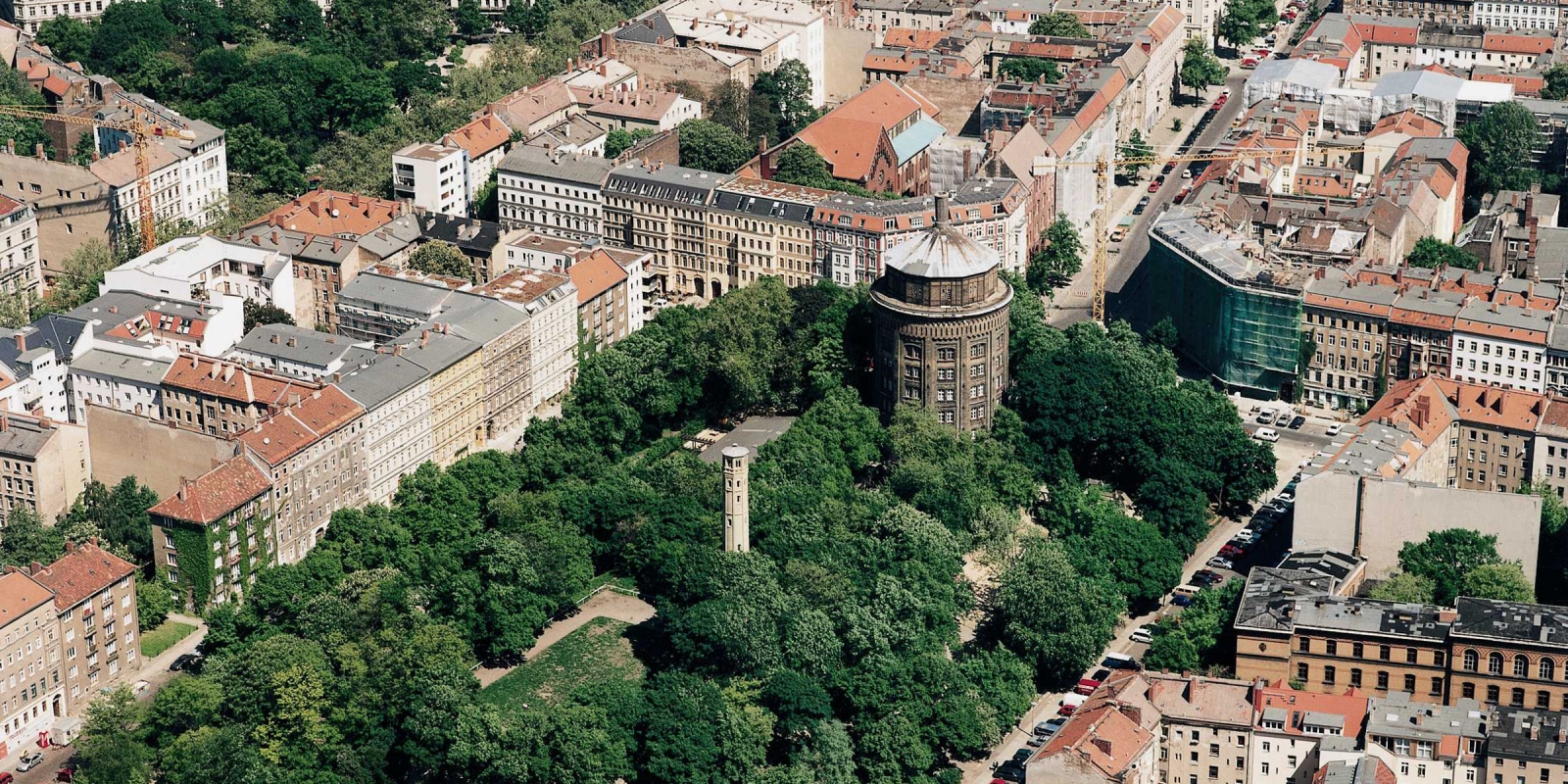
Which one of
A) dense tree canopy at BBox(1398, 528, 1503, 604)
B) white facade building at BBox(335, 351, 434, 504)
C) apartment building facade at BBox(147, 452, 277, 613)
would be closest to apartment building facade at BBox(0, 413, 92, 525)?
apartment building facade at BBox(147, 452, 277, 613)

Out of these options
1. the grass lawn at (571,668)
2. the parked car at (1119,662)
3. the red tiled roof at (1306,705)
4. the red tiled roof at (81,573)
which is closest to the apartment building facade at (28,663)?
the red tiled roof at (81,573)

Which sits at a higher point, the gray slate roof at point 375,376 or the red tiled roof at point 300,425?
the gray slate roof at point 375,376

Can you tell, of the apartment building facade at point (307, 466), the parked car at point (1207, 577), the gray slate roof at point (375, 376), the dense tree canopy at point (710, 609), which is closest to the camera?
the dense tree canopy at point (710, 609)

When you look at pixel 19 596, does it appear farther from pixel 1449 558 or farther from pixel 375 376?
pixel 1449 558

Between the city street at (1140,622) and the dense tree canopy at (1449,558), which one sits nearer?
the city street at (1140,622)

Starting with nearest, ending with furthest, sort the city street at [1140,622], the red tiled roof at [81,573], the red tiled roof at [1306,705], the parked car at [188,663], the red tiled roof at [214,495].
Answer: the red tiled roof at [1306,705] → the city street at [1140,622] → the red tiled roof at [81,573] → the parked car at [188,663] → the red tiled roof at [214,495]

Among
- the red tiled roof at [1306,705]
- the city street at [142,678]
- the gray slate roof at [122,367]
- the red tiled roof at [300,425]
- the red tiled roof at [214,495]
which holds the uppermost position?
the gray slate roof at [122,367]

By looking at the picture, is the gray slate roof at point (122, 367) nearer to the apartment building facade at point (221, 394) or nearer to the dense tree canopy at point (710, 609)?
the apartment building facade at point (221, 394)

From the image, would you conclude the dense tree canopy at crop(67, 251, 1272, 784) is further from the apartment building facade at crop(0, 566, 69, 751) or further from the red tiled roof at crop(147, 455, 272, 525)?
the apartment building facade at crop(0, 566, 69, 751)
